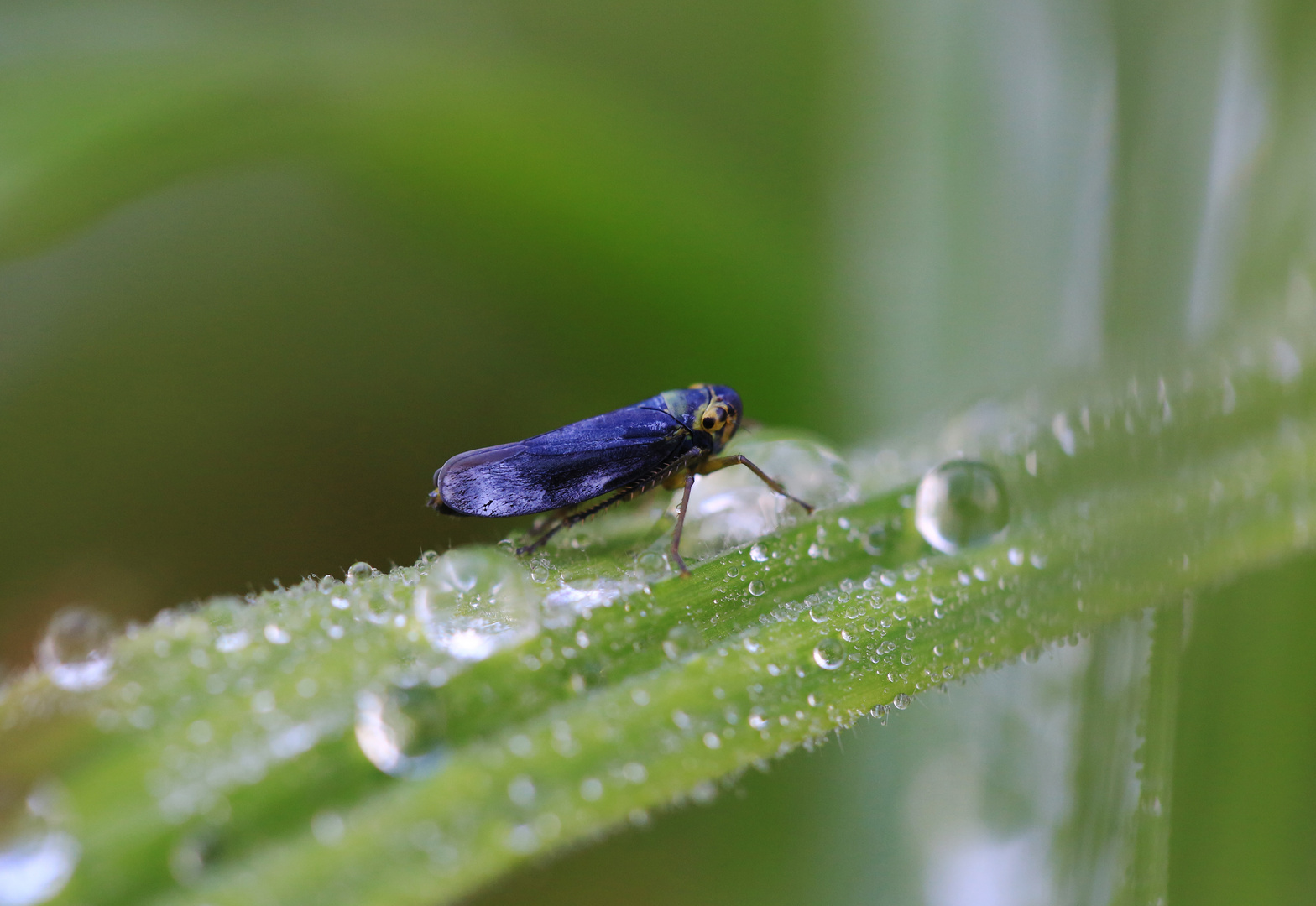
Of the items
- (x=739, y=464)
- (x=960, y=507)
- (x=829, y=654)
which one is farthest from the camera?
(x=739, y=464)

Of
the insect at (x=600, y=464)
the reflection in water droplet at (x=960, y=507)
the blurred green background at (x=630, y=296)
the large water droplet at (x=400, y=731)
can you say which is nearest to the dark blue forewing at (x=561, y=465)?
the insect at (x=600, y=464)

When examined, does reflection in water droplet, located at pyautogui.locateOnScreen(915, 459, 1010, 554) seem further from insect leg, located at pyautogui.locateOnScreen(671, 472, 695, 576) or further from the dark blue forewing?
the dark blue forewing

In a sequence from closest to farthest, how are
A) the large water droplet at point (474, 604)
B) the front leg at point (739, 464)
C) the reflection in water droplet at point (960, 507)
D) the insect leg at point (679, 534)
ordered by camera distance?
the large water droplet at point (474, 604), the insect leg at point (679, 534), the reflection in water droplet at point (960, 507), the front leg at point (739, 464)

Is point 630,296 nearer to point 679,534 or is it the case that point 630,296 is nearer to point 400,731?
point 679,534

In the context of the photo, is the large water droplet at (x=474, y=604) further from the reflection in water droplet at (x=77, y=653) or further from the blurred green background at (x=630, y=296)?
the blurred green background at (x=630, y=296)

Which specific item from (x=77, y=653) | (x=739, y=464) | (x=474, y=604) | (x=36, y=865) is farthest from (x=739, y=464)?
(x=36, y=865)

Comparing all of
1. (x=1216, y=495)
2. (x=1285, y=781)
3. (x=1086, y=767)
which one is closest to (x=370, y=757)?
(x=1086, y=767)

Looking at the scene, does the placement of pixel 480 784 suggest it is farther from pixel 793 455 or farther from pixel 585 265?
pixel 585 265

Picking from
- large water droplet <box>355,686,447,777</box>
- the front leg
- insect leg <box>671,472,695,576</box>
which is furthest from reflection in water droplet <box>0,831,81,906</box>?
the front leg
